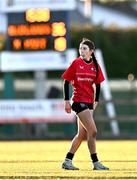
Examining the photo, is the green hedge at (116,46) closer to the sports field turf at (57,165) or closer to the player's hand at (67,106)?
the sports field turf at (57,165)

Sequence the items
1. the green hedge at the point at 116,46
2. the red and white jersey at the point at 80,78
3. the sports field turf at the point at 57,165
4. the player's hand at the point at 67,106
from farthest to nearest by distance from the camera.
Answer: the green hedge at the point at 116,46, the red and white jersey at the point at 80,78, the player's hand at the point at 67,106, the sports field turf at the point at 57,165

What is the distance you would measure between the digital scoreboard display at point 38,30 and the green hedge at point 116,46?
6393 mm

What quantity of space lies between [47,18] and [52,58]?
4.83 feet

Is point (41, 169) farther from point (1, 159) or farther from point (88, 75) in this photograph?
point (1, 159)

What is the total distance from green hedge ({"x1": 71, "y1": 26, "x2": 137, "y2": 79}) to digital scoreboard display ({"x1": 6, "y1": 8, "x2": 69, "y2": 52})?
21.0ft

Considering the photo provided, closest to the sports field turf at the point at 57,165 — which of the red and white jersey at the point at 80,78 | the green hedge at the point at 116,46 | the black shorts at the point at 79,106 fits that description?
the black shorts at the point at 79,106

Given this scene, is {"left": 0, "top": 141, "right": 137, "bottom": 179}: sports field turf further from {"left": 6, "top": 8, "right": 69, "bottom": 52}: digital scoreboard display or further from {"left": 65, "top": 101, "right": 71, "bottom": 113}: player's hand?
{"left": 6, "top": 8, "right": 69, "bottom": 52}: digital scoreboard display

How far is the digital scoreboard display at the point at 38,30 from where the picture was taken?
1065 inches

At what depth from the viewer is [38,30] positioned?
27.0 meters

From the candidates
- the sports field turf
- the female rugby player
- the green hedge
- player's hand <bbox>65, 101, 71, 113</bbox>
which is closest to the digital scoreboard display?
the green hedge

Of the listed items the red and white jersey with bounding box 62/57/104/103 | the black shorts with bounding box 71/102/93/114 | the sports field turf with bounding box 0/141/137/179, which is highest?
the red and white jersey with bounding box 62/57/104/103

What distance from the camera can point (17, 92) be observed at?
33.1 metres

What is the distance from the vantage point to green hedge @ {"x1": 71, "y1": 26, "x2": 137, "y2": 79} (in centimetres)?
3412

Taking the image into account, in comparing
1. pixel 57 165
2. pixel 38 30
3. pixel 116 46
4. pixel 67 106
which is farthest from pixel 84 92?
pixel 116 46
